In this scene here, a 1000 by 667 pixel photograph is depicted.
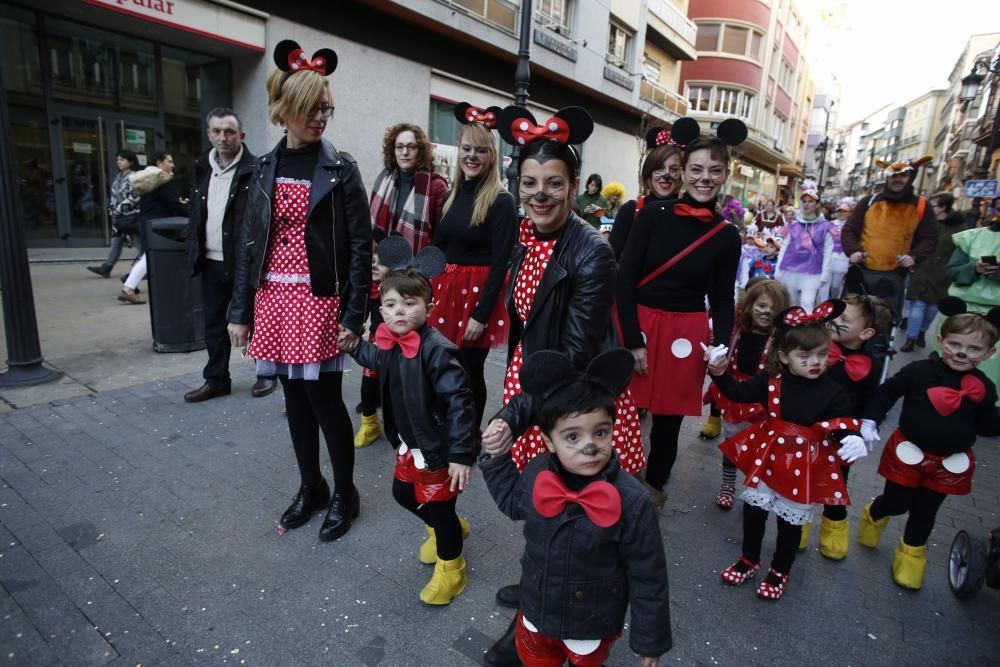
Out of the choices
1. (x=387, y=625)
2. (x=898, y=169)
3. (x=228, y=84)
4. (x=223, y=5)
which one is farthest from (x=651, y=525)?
(x=228, y=84)

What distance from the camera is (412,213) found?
4.05m

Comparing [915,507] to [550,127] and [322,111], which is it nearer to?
[550,127]

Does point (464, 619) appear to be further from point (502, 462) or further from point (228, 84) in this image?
point (228, 84)

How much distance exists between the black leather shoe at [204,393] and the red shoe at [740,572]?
154 inches

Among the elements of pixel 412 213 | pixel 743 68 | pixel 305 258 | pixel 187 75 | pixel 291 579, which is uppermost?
pixel 743 68

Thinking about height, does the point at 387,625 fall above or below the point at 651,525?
below

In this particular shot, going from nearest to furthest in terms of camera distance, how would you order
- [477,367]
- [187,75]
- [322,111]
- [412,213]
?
1. [322,111]
2. [477,367]
3. [412,213]
4. [187,75]

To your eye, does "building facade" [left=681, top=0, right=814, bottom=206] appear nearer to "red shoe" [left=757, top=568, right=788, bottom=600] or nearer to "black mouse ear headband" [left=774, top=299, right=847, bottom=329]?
"black mouse ear headband" [left=774, top=299, right=847, bottom=329]

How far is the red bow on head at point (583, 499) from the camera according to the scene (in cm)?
162

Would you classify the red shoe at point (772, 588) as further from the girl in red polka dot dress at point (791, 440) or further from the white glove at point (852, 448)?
the white glove at point (852, 448)

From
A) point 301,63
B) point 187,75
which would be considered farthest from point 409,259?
point 187,75

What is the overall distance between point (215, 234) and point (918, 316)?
8917 mm

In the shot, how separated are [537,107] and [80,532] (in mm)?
16971

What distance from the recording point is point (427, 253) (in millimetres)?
2604
